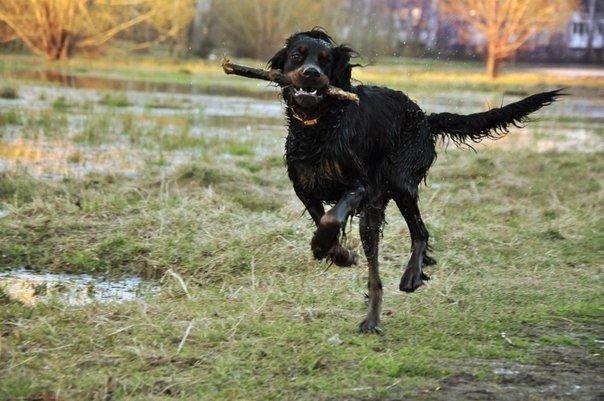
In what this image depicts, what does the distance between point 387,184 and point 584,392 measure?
2.01 m

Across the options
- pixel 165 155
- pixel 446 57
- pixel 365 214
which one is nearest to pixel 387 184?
pixel 365 214

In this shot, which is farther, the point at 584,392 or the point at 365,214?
the point at 365,214

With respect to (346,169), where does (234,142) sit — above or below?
below

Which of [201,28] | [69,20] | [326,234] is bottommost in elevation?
[326,234]

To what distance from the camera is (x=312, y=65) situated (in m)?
5.90

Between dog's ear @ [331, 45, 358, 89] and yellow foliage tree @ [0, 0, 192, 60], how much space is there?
1060 inches

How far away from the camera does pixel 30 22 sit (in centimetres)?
3262

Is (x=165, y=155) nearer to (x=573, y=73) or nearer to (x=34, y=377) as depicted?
(x=34, y=377)

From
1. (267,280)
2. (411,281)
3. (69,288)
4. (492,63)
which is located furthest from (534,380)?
(492,63)

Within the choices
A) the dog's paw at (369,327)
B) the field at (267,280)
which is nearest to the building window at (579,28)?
the field at (267,280)

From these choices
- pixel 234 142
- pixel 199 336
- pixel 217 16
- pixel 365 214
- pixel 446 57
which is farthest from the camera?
pixel 446 57

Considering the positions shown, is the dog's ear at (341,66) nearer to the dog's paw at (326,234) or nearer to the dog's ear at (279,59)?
the dog's ear at (279,59)

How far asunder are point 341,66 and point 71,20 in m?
27.7

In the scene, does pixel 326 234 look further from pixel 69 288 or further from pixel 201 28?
pixel 201 28
